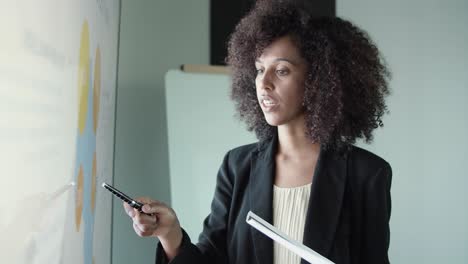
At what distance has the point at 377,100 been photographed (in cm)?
125

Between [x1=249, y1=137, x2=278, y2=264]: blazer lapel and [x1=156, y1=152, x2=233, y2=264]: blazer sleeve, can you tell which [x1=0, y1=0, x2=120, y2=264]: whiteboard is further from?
[x1=249, y1=137, x2=278, y2=264]: blazer lapel

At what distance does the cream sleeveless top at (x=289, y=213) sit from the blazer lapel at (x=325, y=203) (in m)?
0.03

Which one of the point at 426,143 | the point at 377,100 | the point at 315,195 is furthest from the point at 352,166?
the point at 426,143

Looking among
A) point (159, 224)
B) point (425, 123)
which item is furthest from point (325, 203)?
point (425, 123)

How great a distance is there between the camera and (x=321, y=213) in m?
1.07

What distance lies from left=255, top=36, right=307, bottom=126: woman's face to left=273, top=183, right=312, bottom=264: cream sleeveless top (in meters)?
0.17

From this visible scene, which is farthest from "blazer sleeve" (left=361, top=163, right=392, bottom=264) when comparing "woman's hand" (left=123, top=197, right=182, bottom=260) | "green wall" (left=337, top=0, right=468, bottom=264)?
"green wall" (left=337, top=0, right=468, bottom=264)

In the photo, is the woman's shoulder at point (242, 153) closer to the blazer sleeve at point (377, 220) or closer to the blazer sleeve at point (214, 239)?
the blazer sleeve at point (214, 239)

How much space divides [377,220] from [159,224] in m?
0.47

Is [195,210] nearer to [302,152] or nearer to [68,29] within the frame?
[302,152]

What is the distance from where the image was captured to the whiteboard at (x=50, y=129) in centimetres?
55

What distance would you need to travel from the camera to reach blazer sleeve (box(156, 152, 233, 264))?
1031 millimetres

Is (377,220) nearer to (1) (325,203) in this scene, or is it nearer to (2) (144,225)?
(1) (325,203)

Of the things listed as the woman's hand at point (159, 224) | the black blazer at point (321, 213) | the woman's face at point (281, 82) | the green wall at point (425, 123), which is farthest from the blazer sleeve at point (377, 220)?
the green wall at point (425, 123)
